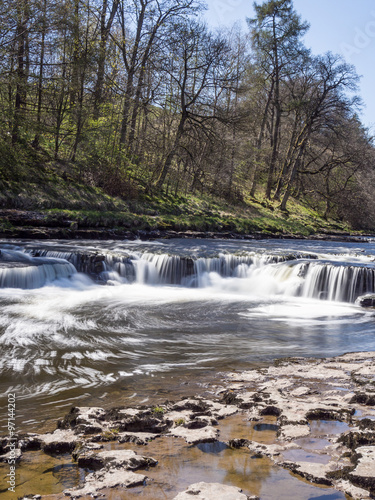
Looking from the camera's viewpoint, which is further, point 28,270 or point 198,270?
point 198,270

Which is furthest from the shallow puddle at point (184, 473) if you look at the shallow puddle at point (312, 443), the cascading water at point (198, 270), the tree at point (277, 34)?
the tree at point (277, 34)

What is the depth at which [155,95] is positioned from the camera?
2338cm

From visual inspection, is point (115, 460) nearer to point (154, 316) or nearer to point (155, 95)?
point (154, 316)

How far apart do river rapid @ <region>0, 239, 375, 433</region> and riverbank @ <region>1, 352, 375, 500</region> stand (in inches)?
29.5

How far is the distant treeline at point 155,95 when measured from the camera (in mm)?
18141

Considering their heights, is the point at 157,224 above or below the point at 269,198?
below

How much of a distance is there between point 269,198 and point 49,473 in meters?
30.3

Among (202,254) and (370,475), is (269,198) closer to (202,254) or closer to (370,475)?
(202,254)

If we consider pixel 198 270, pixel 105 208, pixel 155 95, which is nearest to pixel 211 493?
pixel 198 270

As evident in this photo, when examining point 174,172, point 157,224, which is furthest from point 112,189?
point 174,172

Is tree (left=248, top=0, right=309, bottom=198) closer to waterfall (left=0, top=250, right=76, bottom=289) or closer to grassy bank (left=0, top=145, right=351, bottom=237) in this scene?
grassy bank (left=0, top=145, right=351, bottom=237)

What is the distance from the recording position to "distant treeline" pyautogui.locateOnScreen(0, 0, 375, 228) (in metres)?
18.1

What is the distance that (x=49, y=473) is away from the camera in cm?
295

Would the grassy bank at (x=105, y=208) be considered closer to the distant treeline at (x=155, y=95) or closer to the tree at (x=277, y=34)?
the distant treeline at (x=155, y=95)
